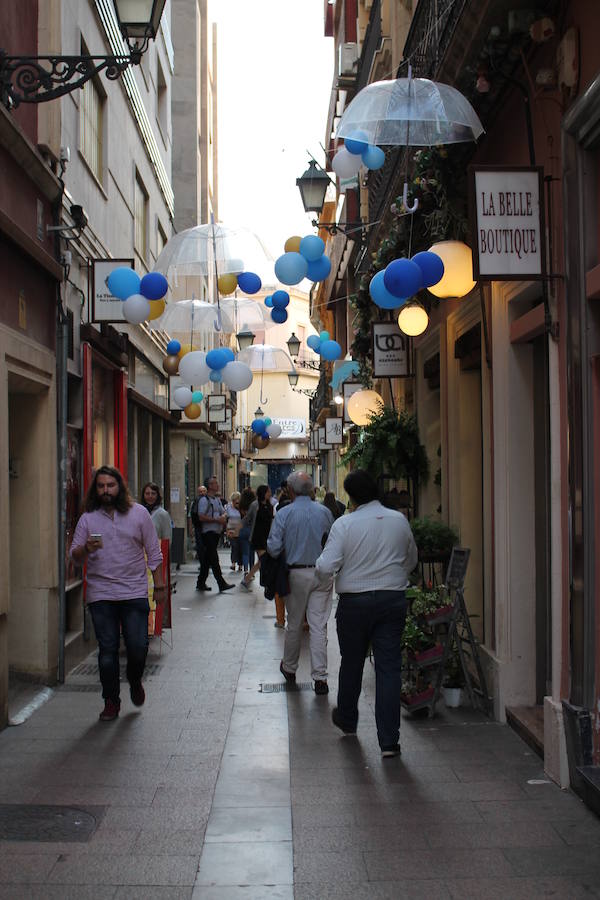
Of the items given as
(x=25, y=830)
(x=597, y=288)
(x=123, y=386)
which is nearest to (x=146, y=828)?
(x=25, y=830)

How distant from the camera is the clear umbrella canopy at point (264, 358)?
73.5ft

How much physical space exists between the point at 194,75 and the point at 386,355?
21.5m

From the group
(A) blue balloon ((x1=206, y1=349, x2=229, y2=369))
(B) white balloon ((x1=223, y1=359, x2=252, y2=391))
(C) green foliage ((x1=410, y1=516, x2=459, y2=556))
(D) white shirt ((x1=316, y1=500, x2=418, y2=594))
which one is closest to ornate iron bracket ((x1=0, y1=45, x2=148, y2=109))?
(D) white shirt ((x1=316, y1=500, x2=418, y2=594))

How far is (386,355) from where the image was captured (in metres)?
13.3

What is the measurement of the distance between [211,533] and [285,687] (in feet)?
29.8

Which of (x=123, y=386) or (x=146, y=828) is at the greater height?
(x=123, y=386)

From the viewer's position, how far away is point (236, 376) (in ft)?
53.3

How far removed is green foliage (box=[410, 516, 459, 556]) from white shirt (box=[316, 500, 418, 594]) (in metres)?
2.51

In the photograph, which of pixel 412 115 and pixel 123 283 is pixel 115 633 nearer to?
pixel 123 283

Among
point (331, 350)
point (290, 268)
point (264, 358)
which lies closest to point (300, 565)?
point (290, 268)

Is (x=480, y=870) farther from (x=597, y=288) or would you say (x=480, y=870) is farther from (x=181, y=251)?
(x=181, y=251)

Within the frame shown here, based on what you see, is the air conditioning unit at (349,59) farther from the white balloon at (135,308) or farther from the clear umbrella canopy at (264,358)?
the white balloon at (135,308)

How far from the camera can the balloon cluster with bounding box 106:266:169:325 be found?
11.2 metres

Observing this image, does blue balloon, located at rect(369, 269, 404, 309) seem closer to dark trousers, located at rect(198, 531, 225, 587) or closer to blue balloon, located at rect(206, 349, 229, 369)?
blue balloon, located at rect(206, 349, 229, 369)
